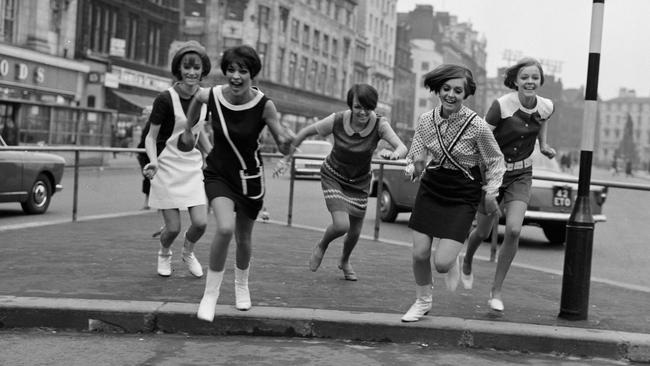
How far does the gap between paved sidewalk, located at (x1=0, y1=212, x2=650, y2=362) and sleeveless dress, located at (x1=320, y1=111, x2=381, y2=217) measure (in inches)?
26.5

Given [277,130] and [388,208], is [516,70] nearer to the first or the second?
[277,130]

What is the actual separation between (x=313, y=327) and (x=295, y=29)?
6119 centimetres

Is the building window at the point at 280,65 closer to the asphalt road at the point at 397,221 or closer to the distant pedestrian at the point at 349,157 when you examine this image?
the asphalt road at the point at 397,221

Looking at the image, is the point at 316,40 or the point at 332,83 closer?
the point at 316,40

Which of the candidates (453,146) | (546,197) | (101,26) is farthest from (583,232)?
(101,26)

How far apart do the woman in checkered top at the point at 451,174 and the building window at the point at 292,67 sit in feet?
196

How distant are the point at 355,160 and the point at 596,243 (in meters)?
3.92

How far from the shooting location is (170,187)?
7.20 m

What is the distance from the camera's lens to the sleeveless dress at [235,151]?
19.2 ft

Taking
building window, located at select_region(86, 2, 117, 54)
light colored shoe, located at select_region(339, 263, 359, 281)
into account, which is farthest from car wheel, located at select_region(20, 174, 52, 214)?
building window, located at select_region(86, 2, 117, 54)

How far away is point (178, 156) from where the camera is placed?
724 cm

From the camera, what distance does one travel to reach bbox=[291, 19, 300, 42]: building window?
65.0 m

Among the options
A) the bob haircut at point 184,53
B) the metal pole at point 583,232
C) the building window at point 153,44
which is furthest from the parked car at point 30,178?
the building window at point 153,44

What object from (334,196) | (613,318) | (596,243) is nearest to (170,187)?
(334,196)
